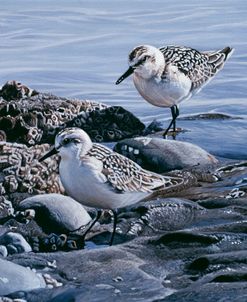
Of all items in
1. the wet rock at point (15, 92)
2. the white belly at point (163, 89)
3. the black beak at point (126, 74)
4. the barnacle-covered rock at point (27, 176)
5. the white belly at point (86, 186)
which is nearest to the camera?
the white belly at point (86, 186)

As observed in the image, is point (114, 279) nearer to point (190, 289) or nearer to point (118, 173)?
point (190, 289)

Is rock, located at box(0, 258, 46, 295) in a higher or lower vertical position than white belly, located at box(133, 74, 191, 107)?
lower

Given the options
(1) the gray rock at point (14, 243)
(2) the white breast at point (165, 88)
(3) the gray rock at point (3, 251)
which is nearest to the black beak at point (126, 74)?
(2) the white breast at point (165, 88)

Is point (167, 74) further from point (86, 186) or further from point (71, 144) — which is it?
point (86, 186)

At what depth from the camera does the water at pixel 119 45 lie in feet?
A: 48.0

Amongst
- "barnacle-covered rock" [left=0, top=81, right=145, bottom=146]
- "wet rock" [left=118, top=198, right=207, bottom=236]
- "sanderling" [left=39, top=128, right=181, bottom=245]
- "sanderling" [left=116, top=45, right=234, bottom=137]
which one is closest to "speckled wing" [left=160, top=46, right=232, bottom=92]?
"sanderling" [left=116, top=45, right=234, bottom=137]

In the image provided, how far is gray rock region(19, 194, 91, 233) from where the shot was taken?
9172 millimetres

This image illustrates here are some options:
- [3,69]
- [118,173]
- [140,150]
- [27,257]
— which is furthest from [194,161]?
[3,69]

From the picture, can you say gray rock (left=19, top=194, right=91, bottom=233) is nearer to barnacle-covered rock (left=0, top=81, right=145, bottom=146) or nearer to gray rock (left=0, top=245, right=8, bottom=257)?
gray rock (left=0, top=245, right=8, bottom=257)

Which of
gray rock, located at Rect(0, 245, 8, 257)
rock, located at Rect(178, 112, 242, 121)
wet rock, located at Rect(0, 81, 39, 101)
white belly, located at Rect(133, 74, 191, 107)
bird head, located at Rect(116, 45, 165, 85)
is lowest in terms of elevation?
gray rock, located at Rect(0, 245, 8, 257)

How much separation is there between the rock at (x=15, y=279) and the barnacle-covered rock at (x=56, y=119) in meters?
5.31

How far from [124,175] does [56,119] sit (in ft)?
13.8

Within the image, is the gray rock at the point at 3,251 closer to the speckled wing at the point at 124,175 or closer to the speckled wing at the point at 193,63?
the speckled wing at the point at 124,175

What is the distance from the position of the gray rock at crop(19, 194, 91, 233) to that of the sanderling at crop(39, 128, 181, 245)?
17 cm
